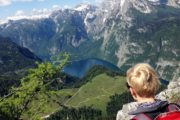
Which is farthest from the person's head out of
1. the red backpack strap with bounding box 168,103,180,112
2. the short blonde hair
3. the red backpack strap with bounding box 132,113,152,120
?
the red backpack strap with bounding box 132,113,152,120

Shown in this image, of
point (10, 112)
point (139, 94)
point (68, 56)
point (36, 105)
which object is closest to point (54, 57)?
point (68, 56)

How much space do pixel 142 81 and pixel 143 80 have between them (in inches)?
1.3

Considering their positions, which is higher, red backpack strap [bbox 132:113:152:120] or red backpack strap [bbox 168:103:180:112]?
red backpack strap [bbox 132:113:152:120]

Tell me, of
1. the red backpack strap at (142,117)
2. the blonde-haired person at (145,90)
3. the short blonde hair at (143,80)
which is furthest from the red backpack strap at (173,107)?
the red backpack strap at (142,117)

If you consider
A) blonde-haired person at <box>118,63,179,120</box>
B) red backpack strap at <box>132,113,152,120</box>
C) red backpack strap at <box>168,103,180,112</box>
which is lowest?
red backpack strap at <box>168,103,180,112</box>

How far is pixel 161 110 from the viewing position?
9164mm

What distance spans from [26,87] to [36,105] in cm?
211

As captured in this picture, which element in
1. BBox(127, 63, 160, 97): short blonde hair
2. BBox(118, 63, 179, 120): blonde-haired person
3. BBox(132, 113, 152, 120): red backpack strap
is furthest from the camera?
BBox(127, 63, 160, 97): short blonde hair

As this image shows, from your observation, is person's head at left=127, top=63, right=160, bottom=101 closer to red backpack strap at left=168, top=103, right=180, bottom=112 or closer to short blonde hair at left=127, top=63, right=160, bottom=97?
short blonde hair at left=127, top=63, right=160, bottom=97

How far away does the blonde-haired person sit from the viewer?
9094 mm

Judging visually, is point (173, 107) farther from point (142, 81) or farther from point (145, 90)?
point (142, 81)

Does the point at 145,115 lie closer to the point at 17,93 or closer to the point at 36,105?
the point at 17,93

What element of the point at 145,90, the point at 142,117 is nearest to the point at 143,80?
the point at 145,90

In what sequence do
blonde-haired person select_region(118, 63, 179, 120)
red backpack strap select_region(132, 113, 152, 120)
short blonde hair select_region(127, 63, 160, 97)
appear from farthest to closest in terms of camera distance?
short blonde hair select_region(127, 63, 160, 97), blonde-haired person select_region(118, 63, 179, 120), red backpack strap select_region(132, 113, 152, 120)
